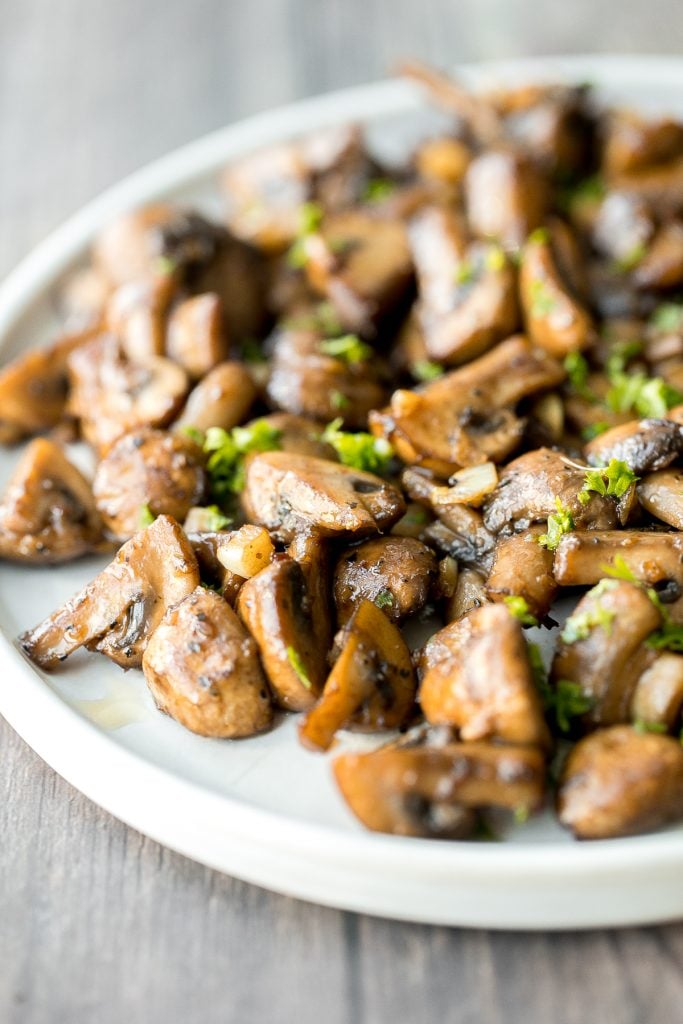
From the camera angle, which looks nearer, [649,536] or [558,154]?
[649,536]

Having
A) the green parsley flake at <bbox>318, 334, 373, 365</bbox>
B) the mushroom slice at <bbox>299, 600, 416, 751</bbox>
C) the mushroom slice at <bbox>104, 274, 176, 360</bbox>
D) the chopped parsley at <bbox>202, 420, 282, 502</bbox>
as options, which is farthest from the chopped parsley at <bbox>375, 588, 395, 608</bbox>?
the mushroom slice at <bbox>104, 274, 176, 360</bbox>

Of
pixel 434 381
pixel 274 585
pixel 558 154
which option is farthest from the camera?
pixel 558 154

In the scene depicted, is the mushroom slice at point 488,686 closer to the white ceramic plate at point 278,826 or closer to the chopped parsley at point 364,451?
the white ceramic plate at point 278,826

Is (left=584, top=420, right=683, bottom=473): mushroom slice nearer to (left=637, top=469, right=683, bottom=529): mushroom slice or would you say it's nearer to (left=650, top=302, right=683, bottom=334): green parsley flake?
(left=637, top=469, right=683, bottom=529): mushroom slice

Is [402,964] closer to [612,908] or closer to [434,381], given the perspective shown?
[612,908]

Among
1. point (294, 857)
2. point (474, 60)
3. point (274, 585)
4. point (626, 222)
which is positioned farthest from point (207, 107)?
point (294, 857)

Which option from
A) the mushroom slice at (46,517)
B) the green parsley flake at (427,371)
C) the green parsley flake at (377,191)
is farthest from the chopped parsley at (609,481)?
the green parsley flake at (377,191)
